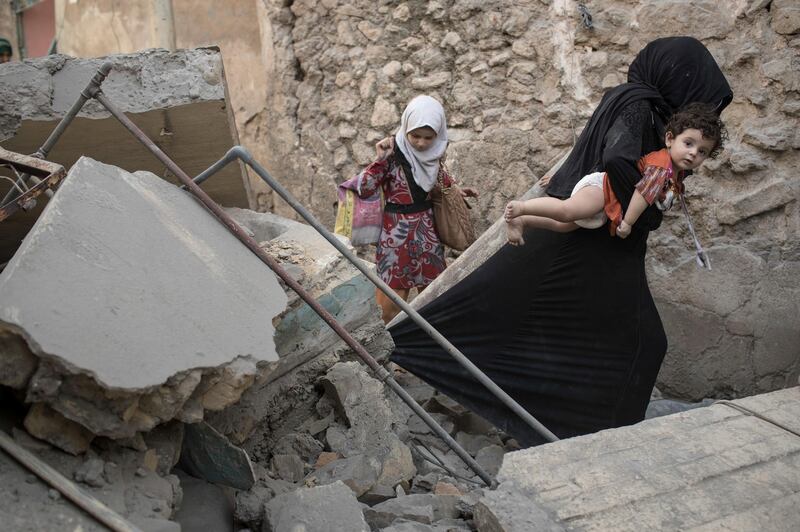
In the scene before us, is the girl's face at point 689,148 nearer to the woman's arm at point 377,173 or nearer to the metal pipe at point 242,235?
the metal pipe at point 242,235

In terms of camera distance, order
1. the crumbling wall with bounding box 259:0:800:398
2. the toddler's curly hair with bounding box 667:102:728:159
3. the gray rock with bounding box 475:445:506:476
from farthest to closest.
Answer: the crumbling wall with bounding box 259:0:800:398 → the gray rock with bounding box 475:445:506:476 → the toddler's curly hair with bounding box 667:102:728:159

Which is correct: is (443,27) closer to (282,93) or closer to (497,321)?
(282,93)

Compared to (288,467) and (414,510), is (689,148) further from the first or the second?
(288,467)

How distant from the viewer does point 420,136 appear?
4.05 metres

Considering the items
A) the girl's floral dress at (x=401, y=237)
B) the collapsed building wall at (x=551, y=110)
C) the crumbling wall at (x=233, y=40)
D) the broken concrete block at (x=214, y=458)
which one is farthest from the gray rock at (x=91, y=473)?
the crumbling wall at (x=233, y=40)

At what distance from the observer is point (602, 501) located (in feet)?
6.85

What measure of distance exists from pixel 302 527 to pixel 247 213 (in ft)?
6.37

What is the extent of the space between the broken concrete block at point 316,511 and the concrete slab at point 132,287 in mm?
442

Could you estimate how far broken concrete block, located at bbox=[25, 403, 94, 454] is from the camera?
181 centimetres

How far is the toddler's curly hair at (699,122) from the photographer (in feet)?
9.57

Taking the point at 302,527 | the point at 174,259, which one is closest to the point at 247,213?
the point at 174,259

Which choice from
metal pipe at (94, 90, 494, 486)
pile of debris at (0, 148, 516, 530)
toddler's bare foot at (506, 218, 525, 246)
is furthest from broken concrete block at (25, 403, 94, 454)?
toddler's bare foot at (506, 218, 525, 246)

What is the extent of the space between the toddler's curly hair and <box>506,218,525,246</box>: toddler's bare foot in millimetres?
682

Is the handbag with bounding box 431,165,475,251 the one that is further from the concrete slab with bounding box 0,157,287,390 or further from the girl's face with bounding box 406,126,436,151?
the concrete slab with bounding box 0,157,287,390
